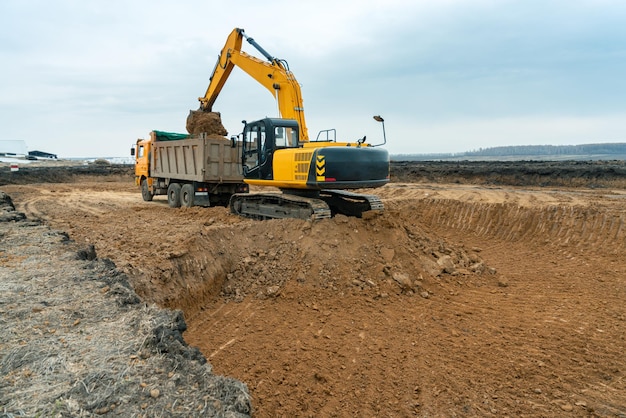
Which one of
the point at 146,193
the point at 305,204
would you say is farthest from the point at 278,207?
the point at 146,193

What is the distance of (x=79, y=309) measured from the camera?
3.91 meters

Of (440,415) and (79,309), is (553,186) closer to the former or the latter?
(440,415)

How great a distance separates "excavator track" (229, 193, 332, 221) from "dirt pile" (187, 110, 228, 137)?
13.9 feet

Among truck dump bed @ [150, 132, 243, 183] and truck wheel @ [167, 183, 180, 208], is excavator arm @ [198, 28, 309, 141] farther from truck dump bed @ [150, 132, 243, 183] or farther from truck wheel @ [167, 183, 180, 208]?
truck wheel @ [167, 183, 180, 208]

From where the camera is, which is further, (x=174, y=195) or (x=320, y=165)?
(x=174, y=195)

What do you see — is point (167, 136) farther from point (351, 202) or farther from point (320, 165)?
point (320, 165)

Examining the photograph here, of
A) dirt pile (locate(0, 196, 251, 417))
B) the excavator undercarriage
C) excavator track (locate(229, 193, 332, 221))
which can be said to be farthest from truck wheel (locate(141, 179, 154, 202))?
dirt pile (locate(0, 196, 251, 417))

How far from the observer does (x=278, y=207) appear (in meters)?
9.86

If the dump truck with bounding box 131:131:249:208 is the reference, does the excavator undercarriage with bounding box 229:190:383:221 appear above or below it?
below

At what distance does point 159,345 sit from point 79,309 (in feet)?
3.80

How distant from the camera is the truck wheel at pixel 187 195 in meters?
13.5

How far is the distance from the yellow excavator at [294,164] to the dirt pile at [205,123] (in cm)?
269

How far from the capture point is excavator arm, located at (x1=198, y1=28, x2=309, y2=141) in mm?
11461

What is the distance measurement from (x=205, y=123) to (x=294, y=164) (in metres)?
7.24
